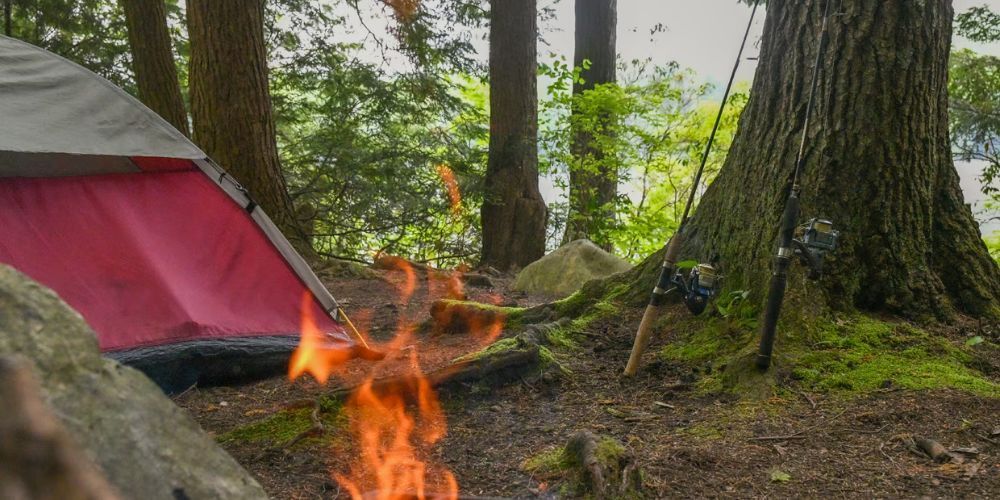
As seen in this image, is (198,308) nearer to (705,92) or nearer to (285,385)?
(285,385)

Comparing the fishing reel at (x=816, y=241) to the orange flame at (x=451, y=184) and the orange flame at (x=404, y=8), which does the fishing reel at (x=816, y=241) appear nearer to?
the orange flame at (x=451, y=184)

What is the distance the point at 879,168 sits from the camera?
3.65 metres

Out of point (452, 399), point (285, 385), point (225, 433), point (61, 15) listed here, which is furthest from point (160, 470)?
point (61, 15)

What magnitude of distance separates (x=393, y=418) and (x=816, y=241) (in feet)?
6.73

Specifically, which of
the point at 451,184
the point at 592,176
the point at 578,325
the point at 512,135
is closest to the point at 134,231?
the point at 578,325

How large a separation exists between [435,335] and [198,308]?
Result: 5.70 ft

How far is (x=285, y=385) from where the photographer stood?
4.37m

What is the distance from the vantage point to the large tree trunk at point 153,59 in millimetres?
8656

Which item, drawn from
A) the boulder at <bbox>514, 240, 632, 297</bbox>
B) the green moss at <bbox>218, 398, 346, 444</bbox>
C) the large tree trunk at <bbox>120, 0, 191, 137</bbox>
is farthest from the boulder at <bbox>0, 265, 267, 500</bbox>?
the large tree trunk at <bbox>120, 0, 191, 137</bbox>

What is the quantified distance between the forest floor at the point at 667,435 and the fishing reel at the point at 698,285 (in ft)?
1.12

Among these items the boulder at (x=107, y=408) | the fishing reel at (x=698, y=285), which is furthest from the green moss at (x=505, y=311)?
the boulder at (x=107, y=408)

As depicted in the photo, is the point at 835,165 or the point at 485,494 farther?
the point at 835,165

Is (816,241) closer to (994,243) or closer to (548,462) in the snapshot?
(548,462)

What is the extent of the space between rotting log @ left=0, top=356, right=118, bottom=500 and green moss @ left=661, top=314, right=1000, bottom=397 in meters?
2.82
